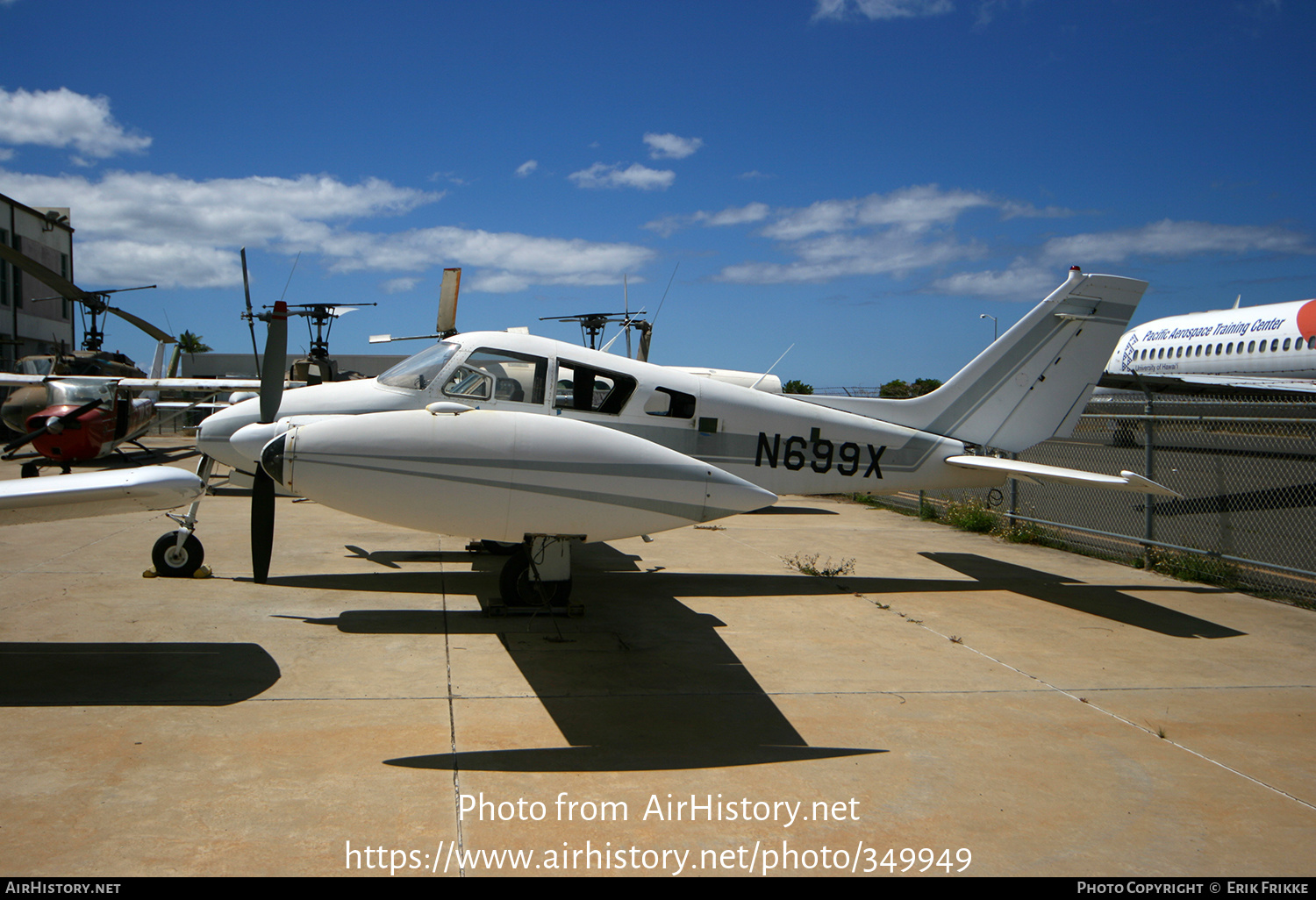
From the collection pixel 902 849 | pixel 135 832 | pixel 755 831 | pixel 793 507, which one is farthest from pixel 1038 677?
pixel 793 507

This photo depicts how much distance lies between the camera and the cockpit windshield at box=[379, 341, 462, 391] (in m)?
7.24

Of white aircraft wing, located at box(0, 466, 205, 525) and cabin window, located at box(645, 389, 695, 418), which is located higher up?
cabin window, located at box(645, 389, 695, 418)

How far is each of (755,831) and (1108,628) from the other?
4981mm

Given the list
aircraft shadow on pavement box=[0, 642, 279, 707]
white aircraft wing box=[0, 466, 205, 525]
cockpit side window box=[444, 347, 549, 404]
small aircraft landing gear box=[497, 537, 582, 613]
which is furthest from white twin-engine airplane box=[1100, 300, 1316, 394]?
white aircraft wing box=[0, 466, 205, 525]

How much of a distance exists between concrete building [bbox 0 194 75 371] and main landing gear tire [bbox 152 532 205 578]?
125 ft

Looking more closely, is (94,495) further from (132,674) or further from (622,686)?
(622,686)

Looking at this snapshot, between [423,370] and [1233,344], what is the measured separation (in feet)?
82.4

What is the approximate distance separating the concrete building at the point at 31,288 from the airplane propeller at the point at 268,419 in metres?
39.8

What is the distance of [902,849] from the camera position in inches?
124

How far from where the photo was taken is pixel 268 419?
20.9ft

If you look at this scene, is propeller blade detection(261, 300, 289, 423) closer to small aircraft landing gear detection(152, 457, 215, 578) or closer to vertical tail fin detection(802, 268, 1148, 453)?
small aircraft landing gear detection(152, 457, 215, 578)

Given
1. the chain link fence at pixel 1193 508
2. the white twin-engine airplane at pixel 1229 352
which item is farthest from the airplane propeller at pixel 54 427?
the white twin-engine airplane at pixel 1229 352

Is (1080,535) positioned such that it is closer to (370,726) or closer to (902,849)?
(902,849)

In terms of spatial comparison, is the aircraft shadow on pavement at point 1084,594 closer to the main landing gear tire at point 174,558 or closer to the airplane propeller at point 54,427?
the main landing gear tire at point 174,558
